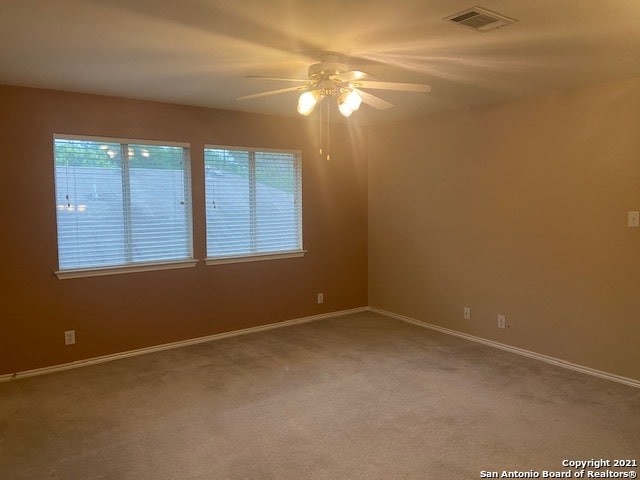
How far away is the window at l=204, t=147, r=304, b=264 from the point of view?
466 cm

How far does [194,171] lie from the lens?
4477 mm

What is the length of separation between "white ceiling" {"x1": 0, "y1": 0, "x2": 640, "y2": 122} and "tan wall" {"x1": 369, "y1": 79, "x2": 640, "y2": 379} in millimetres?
407

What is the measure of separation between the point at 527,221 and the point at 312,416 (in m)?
2.46

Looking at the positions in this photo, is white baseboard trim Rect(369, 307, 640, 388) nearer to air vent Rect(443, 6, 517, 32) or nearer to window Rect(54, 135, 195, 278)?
window Rect(54, 135, 195, 278)

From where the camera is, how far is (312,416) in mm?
3031

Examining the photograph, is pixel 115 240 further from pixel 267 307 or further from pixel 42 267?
pixel 267 307

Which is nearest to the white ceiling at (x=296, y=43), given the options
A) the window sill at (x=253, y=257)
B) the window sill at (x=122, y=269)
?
the window sill at (x=122, y=269)

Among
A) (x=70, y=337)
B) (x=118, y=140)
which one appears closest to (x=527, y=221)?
(x=118, y=140)

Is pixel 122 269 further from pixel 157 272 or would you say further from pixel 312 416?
pixel 312 416

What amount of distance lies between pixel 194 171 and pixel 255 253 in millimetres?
1038

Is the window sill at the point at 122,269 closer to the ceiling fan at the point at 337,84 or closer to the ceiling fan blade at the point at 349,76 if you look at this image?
the ceiling fan at the point at 337,84

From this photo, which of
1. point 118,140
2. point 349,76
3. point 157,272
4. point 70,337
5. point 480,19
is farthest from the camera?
point 157,272

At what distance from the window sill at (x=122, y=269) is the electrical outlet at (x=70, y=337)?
0.45 m

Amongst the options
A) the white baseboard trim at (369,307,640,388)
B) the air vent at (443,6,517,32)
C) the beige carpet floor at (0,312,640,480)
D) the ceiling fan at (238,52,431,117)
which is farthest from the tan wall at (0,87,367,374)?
the air vent at (443,6,517,32)
